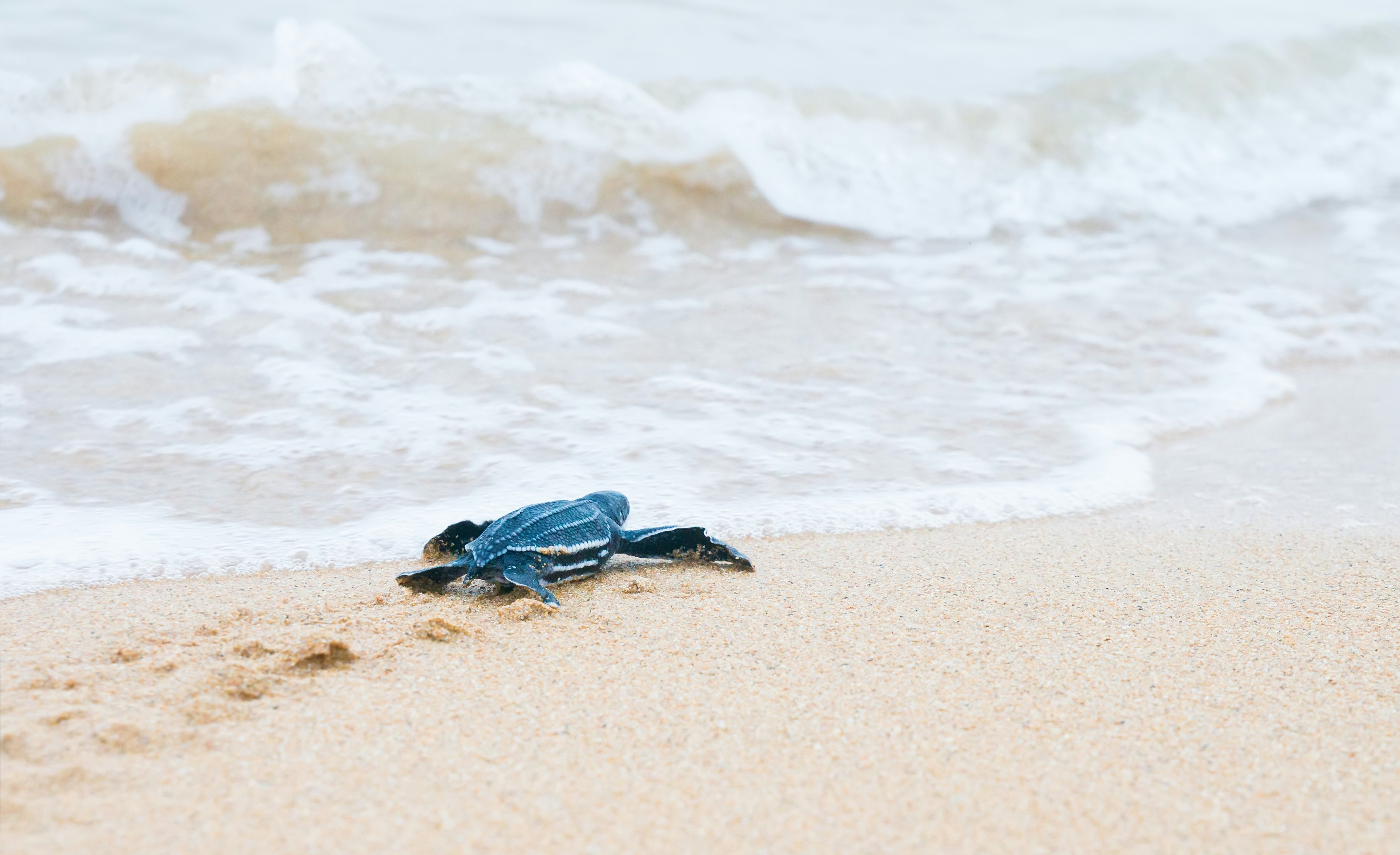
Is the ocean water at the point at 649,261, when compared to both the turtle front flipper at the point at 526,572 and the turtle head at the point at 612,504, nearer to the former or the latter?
the turtle head at the point at 612,504

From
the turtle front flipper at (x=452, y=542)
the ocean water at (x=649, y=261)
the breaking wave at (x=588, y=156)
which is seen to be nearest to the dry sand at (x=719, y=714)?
the turtle front flipper at (x=452, y=542)

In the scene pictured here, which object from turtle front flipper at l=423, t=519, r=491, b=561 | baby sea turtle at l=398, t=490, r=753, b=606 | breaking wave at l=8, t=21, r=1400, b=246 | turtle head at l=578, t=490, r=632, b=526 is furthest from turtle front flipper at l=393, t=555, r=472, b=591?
breaking wave at l=8, t=21, r=1400, b=246

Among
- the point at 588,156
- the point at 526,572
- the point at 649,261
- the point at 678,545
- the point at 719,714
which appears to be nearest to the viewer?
the point at 719,714

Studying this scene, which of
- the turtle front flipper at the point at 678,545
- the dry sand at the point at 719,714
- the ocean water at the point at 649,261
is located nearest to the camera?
the dry sand at the point at 719,714

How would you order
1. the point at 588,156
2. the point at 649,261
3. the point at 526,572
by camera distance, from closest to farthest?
the point at 526,572, the point at 649,261, the point at 588,156

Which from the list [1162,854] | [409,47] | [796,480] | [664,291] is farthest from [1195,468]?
[409,47]

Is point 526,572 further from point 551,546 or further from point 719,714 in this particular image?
point 719,714

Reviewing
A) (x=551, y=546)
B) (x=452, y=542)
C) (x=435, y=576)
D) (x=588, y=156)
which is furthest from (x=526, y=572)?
(x=588, y=156)
